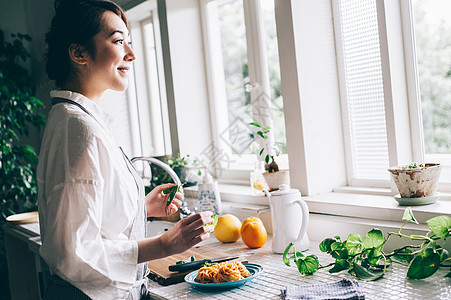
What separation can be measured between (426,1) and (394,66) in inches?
9.5

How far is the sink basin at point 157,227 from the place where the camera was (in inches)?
91.0

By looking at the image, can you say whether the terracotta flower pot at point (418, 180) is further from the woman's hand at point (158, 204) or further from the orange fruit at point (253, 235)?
the woman's hand at point (158, 204)

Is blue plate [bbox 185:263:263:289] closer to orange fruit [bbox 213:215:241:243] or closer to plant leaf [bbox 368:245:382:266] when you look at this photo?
plant leaf [bbox 368:245:382:266]

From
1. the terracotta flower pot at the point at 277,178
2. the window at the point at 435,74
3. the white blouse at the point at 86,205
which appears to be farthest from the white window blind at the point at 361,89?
the white blouse at the point at 86,205

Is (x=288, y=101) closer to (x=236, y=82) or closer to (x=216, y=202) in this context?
(x=216, y=202)

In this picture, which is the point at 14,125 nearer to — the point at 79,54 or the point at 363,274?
the point at 79,54

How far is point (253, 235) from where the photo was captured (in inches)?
68.1

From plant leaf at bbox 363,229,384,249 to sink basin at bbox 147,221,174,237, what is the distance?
3.97 ft

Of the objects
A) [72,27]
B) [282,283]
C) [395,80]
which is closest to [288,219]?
[282,283]

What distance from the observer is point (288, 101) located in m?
1.90

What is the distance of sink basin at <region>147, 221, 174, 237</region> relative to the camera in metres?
2.31

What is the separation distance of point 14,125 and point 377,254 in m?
3.16

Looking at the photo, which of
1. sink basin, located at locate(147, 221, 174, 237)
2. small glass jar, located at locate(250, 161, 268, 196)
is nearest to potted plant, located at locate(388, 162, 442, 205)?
small glass jar, located at locate(250, 161, 268, 196)

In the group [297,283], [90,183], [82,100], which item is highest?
[82,100]
